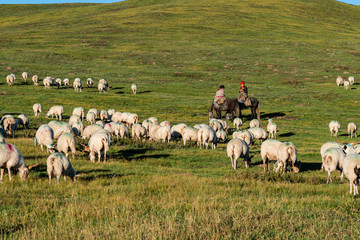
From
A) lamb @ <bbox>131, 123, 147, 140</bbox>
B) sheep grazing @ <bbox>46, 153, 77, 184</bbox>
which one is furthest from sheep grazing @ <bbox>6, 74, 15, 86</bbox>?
sheep grazing @ <bbox>46, 153, 77, 184</bbox>

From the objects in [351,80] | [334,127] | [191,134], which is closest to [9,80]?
[191,134]

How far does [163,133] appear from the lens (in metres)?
24.2

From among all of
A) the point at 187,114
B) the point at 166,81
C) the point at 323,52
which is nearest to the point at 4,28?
the point at 166,81

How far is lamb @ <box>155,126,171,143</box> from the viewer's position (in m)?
24.1

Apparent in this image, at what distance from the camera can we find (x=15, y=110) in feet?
120

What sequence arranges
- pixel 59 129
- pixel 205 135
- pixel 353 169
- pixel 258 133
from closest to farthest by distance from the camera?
pixel 353 169
pixel 59 129
pixel 205 135
pixel 258 133

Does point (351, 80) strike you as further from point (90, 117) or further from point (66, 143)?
point (66, 143)

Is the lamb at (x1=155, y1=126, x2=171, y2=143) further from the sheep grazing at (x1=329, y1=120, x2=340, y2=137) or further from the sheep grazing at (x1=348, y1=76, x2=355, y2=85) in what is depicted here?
the sheep grazing at (x1=348, y1=76, x2=355, y2=85)

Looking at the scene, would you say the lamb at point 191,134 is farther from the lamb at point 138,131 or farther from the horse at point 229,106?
the horse at point 229,106

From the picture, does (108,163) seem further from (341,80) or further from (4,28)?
(4,28)

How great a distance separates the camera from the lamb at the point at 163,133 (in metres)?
24.1

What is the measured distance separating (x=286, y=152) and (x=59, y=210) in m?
10.1

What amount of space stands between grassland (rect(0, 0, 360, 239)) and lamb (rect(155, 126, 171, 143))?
5.79ft

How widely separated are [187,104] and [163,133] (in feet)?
64.8
